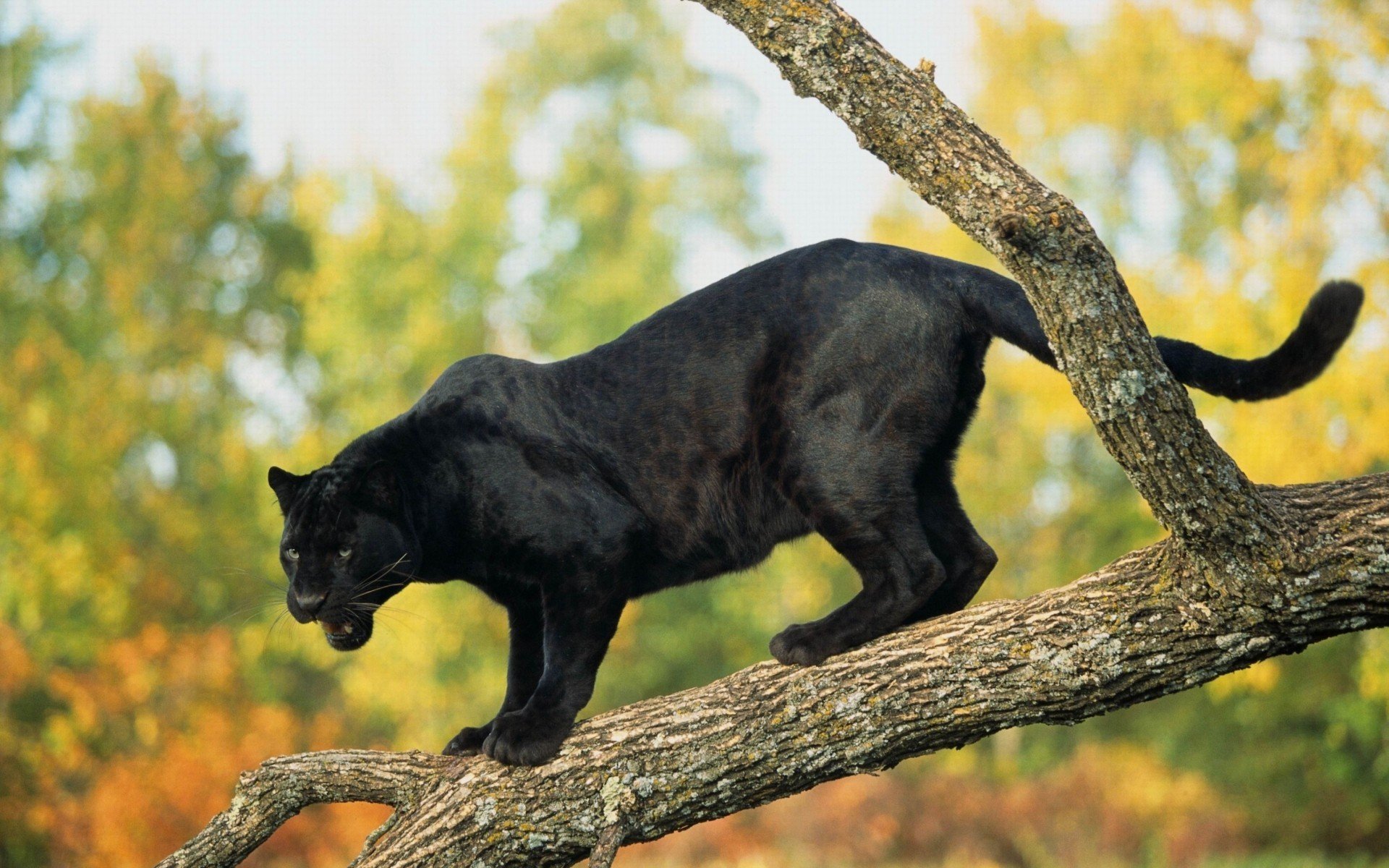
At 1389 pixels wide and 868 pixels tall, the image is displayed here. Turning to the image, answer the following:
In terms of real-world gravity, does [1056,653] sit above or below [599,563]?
below

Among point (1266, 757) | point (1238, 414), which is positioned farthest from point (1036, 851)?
point (1238, 414)

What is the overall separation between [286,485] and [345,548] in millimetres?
390

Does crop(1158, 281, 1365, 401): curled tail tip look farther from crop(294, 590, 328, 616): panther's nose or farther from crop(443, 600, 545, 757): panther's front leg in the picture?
crop(294, 590, 328, 616): panther's nose

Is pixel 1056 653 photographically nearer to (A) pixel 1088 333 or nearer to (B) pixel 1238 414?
(A) pixel 1088 333

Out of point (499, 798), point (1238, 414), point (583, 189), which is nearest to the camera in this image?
point (499, 798)

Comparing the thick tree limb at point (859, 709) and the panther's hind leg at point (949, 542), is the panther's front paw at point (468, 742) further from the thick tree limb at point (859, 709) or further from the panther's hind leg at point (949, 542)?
the panther's hind leg at point (949, 542)

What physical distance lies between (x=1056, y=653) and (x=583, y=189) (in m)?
16.7

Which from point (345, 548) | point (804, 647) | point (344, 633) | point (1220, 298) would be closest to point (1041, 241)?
point (804, 647)

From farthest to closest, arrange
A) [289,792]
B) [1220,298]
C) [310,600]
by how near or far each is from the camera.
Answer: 1. [1220,298]
2. [310,600]
3. [289,792]

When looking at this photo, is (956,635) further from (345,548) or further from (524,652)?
(345,548)

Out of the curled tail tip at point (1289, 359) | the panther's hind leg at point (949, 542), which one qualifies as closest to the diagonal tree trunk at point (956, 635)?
the curled tail tip at point (1289, 359)

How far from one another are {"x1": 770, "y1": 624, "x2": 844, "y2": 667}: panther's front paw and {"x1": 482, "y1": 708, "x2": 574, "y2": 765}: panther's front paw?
64 cm

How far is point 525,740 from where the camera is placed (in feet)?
11.0

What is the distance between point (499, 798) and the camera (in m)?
3.29
